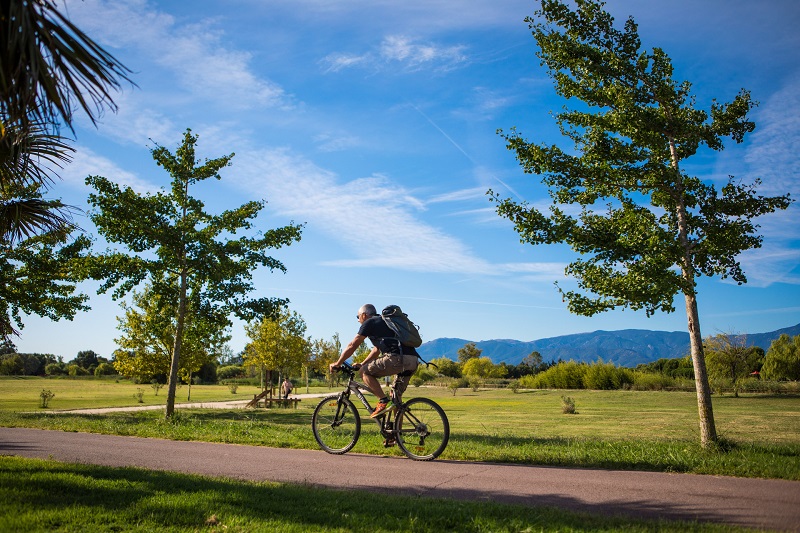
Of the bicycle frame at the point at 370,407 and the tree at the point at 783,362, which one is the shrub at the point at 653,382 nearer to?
the tree at the point at 783,362

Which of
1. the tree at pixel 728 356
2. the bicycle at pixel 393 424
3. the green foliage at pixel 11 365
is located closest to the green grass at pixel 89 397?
the bicycle at pixel 393 424

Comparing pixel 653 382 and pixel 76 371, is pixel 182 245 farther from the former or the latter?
pixel 76 371

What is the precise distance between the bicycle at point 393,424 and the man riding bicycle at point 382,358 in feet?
0.88

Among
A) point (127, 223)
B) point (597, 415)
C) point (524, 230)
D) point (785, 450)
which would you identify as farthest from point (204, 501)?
point (597, 415)

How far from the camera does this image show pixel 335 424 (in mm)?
9133

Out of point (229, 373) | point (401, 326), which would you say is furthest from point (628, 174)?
point (229, 373)

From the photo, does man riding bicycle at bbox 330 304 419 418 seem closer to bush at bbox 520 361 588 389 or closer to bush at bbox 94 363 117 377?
bush at bbox 520 361 588 389

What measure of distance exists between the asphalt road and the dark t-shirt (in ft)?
5.51

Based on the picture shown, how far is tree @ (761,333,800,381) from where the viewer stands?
45.7 metres

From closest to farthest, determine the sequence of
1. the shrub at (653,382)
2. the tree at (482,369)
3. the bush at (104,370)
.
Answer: the shrub at (653,382) → the tree at (482,369) → the bush at (104,370)

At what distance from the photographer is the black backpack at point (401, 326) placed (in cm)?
805

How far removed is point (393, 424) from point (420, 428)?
0.47 meters

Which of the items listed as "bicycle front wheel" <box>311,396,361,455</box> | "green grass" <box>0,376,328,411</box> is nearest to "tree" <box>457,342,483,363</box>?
"green grass" <box>0,376,328,411</box>

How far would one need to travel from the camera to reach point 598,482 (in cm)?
648
